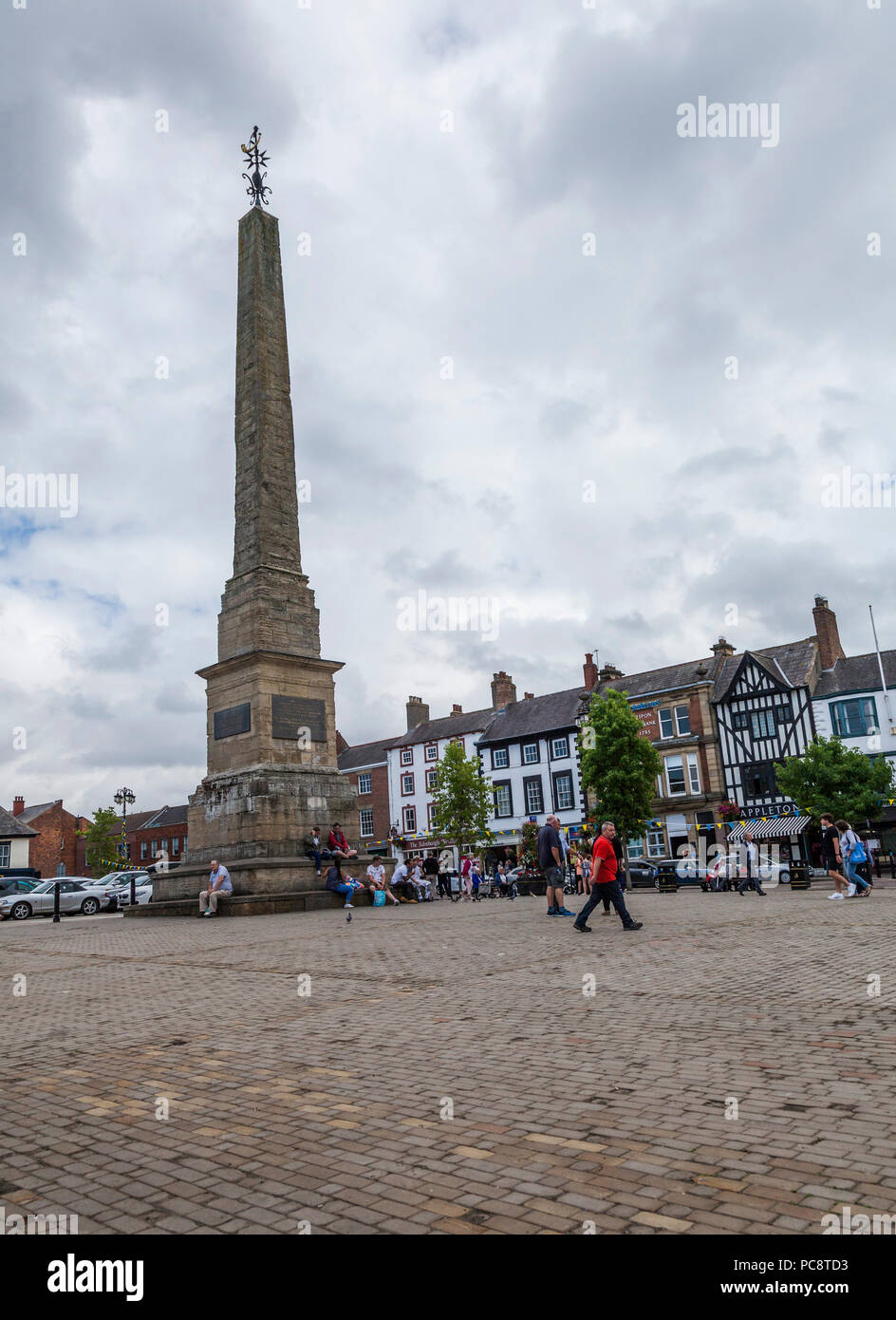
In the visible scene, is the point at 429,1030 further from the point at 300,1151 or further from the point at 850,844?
the point at 850,844

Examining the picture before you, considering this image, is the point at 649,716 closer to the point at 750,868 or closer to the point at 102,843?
the point at 750,868

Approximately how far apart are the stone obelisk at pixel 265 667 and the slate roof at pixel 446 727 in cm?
3873

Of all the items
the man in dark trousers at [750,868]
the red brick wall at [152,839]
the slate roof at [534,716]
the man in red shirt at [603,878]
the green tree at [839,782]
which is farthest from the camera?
the red brick wall at [152,839]

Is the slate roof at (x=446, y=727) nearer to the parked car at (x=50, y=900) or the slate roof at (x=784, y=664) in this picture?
the slate roof at (x=784, y=664)

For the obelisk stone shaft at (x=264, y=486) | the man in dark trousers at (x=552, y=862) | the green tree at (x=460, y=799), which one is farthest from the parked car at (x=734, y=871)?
the green tree at (x=460, y=799)

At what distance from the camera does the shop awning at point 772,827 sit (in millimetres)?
40903

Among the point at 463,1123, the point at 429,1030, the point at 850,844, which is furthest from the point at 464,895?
the point at 463,1123

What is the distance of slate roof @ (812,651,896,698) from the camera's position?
44875 millimetres

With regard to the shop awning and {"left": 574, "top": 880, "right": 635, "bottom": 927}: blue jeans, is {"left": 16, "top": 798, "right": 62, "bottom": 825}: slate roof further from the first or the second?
{"left": 574, "top": 880, "right": 635, "bottom": 927}: blue jeans

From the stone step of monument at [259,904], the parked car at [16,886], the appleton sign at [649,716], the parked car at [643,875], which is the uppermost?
the appleton sign at [649,716]

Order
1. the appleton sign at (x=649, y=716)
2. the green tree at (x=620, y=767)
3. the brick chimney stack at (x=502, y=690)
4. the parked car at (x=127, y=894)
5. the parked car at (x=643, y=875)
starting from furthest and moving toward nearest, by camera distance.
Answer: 1. the brick chimney stack at (x=502, y=690)
2. the appleton sign at (x=649, y=716)
3. the green tree at (x=620, y=767)
4. the parked car at (x=643, y=875)
5. the parked car at (x=127, y=894)

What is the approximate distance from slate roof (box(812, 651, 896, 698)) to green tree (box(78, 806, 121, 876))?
53.1m

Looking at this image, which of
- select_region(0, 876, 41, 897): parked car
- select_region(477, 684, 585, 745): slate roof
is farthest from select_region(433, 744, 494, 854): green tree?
select_region(0, 876, 41, 897): parked car

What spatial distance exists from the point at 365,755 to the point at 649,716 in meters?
23.1
